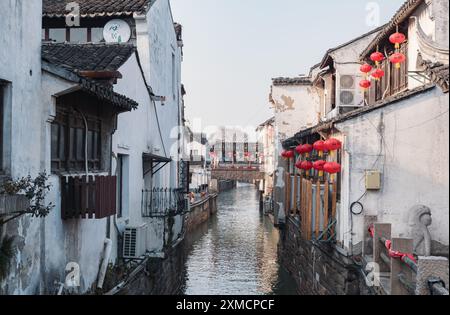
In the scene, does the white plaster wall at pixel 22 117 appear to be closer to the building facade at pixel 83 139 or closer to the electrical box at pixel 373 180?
the building facade at pixel 83 139

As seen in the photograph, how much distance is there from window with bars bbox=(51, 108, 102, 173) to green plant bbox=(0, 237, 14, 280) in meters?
2.29

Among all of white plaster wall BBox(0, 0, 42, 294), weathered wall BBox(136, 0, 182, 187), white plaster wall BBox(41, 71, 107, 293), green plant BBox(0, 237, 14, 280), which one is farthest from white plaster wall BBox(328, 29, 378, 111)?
green plant BBox(0, 237, 14, 280)

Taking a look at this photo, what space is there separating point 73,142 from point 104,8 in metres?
8.31

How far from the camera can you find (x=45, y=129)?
957 centimetres

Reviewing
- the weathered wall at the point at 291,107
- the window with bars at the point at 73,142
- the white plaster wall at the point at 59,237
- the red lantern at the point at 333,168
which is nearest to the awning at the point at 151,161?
the window with bars at the point at 73,142

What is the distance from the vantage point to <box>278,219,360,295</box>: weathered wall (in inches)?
515

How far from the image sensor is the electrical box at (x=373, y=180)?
521 inches

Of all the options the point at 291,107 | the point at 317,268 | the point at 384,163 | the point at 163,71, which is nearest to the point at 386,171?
the point at 384,163

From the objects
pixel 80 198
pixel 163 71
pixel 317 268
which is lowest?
pixel 317 268

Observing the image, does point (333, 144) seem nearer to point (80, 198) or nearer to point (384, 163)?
point (384, 163)

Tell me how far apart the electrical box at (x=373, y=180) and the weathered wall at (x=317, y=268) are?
6.50 ft

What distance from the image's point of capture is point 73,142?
11.4m
